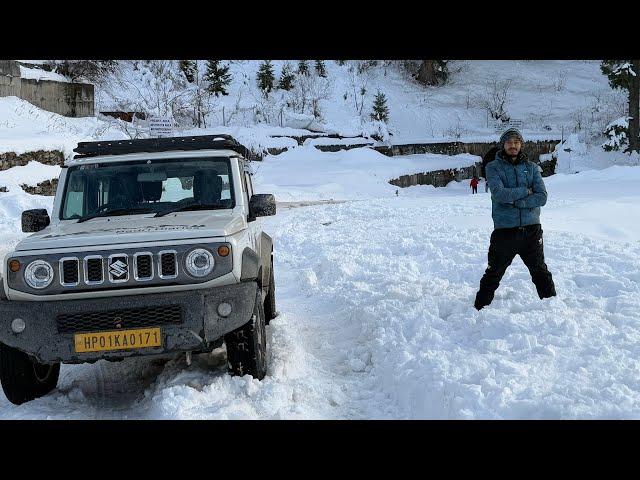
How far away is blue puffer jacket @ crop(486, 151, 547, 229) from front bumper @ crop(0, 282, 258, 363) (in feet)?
10.1

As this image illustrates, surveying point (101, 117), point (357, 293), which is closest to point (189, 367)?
point (357, 293)

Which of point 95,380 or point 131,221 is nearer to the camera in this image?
point 131,221

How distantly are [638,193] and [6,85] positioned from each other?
27.1m

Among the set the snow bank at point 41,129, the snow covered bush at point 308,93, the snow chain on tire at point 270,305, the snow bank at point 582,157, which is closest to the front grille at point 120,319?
the snow chain on tire at point 270,305

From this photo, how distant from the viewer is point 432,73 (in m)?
59.3

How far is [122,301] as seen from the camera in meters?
4.44

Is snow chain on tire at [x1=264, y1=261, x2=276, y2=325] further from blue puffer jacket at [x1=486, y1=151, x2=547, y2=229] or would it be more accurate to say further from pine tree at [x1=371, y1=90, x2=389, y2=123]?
pine tree at [x1=371, y1=90, x2=389, y2=123]

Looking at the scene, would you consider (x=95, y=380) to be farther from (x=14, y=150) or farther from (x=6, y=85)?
(x=6, y=85)

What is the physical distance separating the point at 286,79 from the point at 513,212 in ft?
163

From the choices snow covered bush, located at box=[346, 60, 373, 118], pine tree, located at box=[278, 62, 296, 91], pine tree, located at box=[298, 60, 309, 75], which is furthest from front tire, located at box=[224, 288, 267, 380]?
pine tree, located at box=[298, 60, 309, 75]

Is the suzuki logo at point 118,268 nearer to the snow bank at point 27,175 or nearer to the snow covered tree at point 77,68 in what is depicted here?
the snow bank at point 27,175

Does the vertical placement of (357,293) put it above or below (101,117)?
below

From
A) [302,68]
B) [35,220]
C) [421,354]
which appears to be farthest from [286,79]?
[421,354]

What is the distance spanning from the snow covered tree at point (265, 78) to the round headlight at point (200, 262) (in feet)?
161
